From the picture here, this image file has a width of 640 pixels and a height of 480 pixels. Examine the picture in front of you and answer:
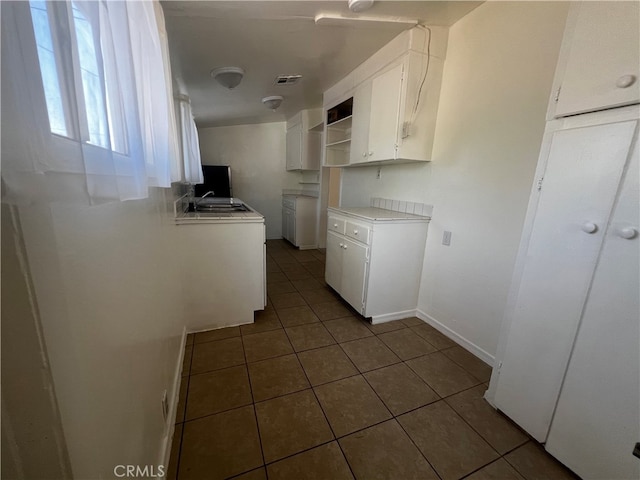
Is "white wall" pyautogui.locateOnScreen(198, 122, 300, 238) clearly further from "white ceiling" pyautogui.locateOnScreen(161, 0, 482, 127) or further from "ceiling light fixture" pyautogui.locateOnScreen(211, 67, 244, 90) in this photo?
"ceiling light fixture" pyautogui.locateOnScreen(211, 67, 244, 90)

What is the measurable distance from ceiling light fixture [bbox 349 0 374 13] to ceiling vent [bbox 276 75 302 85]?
119 centimetres

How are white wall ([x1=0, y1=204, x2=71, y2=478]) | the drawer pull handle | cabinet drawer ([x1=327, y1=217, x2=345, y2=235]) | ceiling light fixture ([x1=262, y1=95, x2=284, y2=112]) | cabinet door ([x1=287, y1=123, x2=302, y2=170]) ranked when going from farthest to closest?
cabinet door ([x1=287, y1=123, x2=302, y2=170]) → ceiling light fixture ([x1=262, y1=95, x2=284, y2=112]) → cabinet drawer ([x1=327, y1=217, x2=345, y2=235]) → the drawer pull handle → white wall ([x1=0, y1=204, x2=71, y2=478])

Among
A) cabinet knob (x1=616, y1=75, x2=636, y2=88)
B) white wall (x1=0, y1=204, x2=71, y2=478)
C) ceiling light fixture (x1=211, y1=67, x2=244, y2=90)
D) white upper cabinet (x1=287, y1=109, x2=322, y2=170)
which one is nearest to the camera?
white wall (x1=0, y1=204, x2=71, y2=478)

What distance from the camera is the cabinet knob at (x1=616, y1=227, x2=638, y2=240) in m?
0.88

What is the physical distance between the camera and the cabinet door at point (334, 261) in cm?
249

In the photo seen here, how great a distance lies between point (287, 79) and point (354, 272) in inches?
81.8

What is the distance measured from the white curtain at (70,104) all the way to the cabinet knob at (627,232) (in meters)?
1.52

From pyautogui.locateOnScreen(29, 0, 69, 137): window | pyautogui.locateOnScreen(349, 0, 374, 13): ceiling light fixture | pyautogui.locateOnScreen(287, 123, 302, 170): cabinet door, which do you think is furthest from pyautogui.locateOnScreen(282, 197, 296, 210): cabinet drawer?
pyautogui.locateOnScreen(29, 0, 69, 137): window

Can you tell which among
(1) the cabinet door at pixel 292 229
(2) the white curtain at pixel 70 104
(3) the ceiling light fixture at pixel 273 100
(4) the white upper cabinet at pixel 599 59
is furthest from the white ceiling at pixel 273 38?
(1) the cabinet door at pixel 292 229

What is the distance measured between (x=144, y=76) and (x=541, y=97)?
1.88 metres

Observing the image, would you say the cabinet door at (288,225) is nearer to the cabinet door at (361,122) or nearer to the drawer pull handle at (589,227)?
the cabinet door at (361,122)

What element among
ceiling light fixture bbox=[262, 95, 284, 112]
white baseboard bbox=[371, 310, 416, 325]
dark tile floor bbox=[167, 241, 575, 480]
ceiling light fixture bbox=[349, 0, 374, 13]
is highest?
ceiling light fixture bbox=[349, 0, 374, 13]

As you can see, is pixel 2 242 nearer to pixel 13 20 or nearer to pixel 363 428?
pixel 13 20

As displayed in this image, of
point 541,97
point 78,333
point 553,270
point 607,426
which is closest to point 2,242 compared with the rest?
point 78,333
